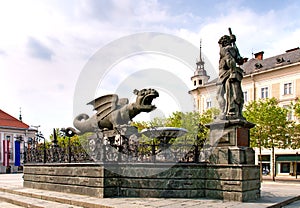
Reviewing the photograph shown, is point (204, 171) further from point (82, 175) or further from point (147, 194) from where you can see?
point (82, 175)

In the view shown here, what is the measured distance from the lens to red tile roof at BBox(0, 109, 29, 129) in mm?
57659

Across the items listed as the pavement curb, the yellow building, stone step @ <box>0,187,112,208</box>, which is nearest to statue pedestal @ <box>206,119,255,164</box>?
the pavement curb

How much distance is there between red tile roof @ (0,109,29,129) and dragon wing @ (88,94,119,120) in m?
47.0

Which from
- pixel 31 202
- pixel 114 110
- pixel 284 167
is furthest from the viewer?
pixel 284 167

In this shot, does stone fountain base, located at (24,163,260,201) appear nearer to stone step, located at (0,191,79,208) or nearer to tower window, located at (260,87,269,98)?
stone step, located at (0,191,79,208)

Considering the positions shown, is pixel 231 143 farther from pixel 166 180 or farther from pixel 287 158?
pixel 287 158

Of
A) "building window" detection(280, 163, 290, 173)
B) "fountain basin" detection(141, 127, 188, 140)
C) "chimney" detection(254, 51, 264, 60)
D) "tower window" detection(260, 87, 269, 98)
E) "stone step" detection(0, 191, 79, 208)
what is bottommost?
"building window" detection(280, 163, 290, 173)

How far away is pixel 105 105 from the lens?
15.2 m

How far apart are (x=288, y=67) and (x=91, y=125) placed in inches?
1262

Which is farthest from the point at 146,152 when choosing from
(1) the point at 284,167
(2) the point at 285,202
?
(1) the point at 284,167

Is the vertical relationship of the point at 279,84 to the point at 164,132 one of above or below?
above

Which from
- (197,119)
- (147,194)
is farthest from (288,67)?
(147,194)

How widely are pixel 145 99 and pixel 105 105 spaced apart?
2.17 metres

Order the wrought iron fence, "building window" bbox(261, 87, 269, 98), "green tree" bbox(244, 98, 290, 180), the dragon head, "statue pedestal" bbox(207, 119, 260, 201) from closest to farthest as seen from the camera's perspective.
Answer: "statue pedestal" bbox(207, 119, 260, 201) < the wrought iron fence < the dragon head < "green tree" bbox(244, 98, 290, 180) < "building window" bbox(261, 87, 269, 98)
